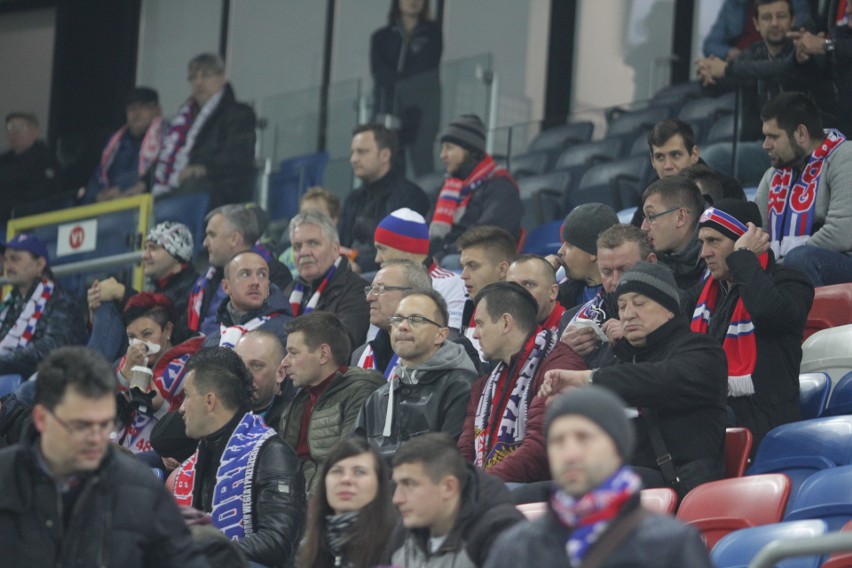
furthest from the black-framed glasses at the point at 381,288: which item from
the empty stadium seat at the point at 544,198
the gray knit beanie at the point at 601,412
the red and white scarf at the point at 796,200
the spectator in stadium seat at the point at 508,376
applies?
the gray knit beanie at the point at 601,412

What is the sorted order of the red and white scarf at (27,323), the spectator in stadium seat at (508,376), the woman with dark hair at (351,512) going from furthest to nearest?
1. the red and white scarf at (27,323)
2. the spectator in stadium seat at (508,376)
3. the woman with dark hair at (351,512)

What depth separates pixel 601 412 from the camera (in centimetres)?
391

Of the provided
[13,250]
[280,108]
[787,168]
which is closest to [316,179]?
[280,108]

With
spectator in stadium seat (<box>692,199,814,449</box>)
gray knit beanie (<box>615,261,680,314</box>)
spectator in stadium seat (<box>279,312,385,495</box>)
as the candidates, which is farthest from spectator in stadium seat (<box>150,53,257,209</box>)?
gray knit beanie (<box>615,261,680,314</box>)

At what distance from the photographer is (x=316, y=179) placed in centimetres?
1180

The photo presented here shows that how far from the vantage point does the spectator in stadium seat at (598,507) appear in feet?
12.6

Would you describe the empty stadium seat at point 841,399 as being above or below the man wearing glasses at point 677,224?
below

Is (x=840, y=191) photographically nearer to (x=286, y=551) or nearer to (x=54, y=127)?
(x=286, y=551)

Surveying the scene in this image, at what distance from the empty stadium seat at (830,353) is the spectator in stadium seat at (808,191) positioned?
1.76 ft

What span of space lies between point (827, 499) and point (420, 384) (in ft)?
6.34

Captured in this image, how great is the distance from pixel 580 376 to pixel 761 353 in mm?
866

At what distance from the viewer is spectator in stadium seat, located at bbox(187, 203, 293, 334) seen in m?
9.45

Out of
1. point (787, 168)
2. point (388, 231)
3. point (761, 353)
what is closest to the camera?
point (761, 353)

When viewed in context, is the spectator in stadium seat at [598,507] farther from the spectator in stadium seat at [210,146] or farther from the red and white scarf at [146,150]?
the red and white scarf at [146,150]
